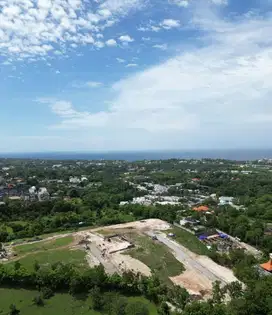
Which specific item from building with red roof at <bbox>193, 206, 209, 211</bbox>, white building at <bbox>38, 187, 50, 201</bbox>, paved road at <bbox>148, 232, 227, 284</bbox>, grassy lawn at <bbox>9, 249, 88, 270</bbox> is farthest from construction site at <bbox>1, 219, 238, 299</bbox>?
white building at <bbox>38, 187, 50, 201</bbox>

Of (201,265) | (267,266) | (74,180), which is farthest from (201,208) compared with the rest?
(74,180)

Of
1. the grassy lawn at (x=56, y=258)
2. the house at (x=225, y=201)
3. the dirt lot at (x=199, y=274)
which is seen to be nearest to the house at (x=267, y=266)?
the dirt lot at (x=199, y=274)

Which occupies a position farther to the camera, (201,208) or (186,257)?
(201,208)

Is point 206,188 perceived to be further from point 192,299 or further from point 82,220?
point 192,299

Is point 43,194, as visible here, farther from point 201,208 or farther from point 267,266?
point 267,266

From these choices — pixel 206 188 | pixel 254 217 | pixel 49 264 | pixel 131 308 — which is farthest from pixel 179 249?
pixel 206 188
